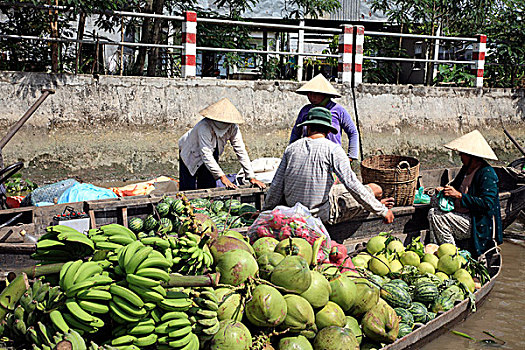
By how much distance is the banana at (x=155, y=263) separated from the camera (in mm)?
2585

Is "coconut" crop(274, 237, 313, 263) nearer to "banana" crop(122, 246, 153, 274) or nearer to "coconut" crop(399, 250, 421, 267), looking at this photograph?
"banana" crop(122, 246, 153, 274)

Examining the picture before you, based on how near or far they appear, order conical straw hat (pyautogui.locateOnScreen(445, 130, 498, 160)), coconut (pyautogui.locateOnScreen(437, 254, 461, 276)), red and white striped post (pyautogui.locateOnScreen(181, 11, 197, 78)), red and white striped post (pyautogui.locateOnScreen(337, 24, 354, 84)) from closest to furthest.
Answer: coconut (pyautogui.locateOnScreen(437, 254, 461, 276))
conical straw hat (pyautogui.locateOnScreen(445, 130, 498, 160))
red and white striped post (pyautogui.locateOnScreen(181, 11, 197, 78))
red and white striped post (pyautogui.locateOnScreen(337, 24, 354, 84))

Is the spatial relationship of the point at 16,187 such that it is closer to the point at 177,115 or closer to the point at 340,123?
the point at 177,115

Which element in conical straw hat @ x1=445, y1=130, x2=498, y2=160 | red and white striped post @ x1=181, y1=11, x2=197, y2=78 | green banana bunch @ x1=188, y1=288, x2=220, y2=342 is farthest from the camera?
red and white striped post @ x1=181, y1=11, x2=197, y2=78

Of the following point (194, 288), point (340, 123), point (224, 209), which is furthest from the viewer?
point (340, 123)

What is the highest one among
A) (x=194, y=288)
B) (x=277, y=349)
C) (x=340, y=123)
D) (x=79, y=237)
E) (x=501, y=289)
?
(x=340, y=123)

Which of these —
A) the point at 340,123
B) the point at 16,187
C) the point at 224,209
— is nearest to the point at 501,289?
the point at 340,123

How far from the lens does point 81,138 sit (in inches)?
348

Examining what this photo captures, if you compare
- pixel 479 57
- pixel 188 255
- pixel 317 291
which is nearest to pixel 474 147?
pixel 317 291

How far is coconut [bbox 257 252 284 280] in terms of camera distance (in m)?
3.29

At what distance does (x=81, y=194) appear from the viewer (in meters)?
5.88

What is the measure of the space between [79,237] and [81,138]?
6.32 meters

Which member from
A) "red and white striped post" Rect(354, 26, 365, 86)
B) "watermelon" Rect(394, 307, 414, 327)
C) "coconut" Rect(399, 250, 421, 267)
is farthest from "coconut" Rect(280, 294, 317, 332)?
"red and white striped post" Rect(354, 26, 365, 86)

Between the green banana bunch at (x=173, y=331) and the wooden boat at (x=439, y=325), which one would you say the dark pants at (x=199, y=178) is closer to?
the wooden boat at (x=439, y=325)
